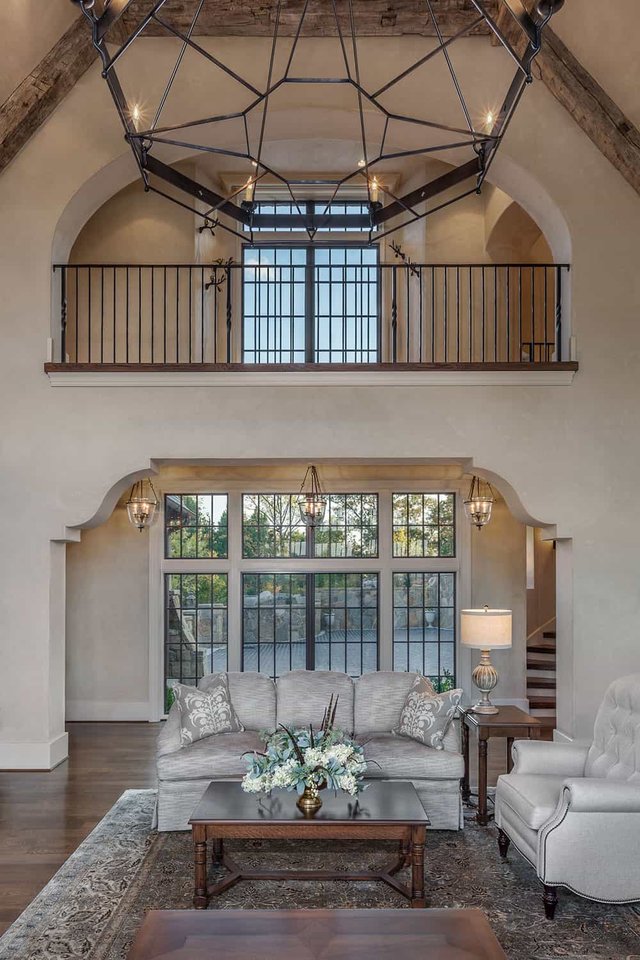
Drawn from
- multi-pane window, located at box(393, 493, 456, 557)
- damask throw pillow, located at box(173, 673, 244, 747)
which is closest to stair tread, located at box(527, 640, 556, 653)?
multi-pane window, located at box(393, 493, 456, 557)

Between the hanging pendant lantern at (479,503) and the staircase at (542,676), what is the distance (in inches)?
82.6

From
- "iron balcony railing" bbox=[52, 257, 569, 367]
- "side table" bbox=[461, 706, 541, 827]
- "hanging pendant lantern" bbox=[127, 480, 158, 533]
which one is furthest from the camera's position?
"iron balcony railing" bbox=[52, 257, 569, 367]

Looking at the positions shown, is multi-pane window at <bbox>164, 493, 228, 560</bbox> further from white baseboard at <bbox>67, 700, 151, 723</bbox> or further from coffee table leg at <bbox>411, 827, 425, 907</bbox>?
coffee table leg at <bbox>411, 827, 425, 907</bbox>

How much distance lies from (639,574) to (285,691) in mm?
3028

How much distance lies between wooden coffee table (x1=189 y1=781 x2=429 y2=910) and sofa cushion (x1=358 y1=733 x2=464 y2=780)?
2.19 feet

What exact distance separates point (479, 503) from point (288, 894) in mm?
5079

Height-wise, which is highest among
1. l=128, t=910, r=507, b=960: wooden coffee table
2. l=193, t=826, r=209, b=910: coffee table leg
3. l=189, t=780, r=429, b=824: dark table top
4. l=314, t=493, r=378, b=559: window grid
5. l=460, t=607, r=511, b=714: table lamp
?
l=314, t=493, r=378, b=559: window grid

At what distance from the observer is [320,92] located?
6566mm

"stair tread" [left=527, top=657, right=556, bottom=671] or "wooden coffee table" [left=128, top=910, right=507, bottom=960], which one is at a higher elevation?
"wooden coffee table" [left=128, top=910, right=507, bottom=960]

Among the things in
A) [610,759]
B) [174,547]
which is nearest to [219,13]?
[174,547]

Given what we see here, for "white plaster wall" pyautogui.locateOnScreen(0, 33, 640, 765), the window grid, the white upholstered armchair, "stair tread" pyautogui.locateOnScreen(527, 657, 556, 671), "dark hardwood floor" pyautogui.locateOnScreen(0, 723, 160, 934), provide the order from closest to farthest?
the white upholstered armchair
"dark hardwood floor" pyautogui.locateOnScreen(0, 723, 160, 934)
"white plaster wall" pyautogui.locateOnScreen(0, 33, 640, 765)
the window grid
"stair tread" pyautogui.locateOnScreen(527, 657, 556, 671)

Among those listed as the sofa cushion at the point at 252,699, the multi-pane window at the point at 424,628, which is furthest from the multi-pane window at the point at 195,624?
the sofa cushion at the point at 252,699

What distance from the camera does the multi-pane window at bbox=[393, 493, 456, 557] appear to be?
352 inches

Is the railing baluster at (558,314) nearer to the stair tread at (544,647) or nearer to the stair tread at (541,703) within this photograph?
the stair tread at (541,703)
